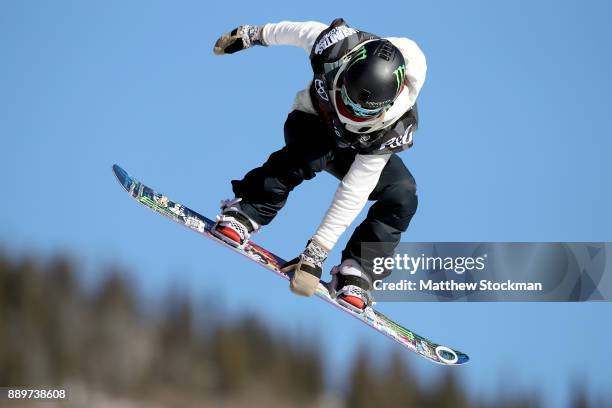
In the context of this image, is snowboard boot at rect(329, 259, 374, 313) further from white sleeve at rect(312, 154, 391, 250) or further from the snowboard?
white sleeve at rect(312, 154, 391, 250)

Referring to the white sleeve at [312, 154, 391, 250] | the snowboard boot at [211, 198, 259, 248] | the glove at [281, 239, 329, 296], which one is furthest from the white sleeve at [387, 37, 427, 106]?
the snowboard boot at [211, 198, 259, 248]

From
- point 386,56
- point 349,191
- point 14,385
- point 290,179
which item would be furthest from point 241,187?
point 14,385

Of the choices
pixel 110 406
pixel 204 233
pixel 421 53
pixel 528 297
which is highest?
pixel 421 53

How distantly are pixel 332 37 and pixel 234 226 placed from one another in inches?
98.2

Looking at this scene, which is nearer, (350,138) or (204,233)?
(350,138)

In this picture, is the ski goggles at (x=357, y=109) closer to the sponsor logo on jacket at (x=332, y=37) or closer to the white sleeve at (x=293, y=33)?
the sponsor logo on jacket at (x=332, y=37)

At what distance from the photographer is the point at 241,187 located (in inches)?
434

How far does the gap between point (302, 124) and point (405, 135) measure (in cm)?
117

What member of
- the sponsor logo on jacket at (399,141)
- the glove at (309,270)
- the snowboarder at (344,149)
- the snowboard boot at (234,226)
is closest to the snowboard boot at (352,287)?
the snowboarder at (344,149)

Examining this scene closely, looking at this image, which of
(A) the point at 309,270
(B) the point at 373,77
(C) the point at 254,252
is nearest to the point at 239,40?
(B) the point at 373,77

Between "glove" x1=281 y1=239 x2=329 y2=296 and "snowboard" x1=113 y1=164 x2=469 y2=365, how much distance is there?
1.35ft

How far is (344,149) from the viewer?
35.1ft

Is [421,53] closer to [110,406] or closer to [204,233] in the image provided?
[204,233]

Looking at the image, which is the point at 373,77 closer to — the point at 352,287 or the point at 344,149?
the point at 344,149
